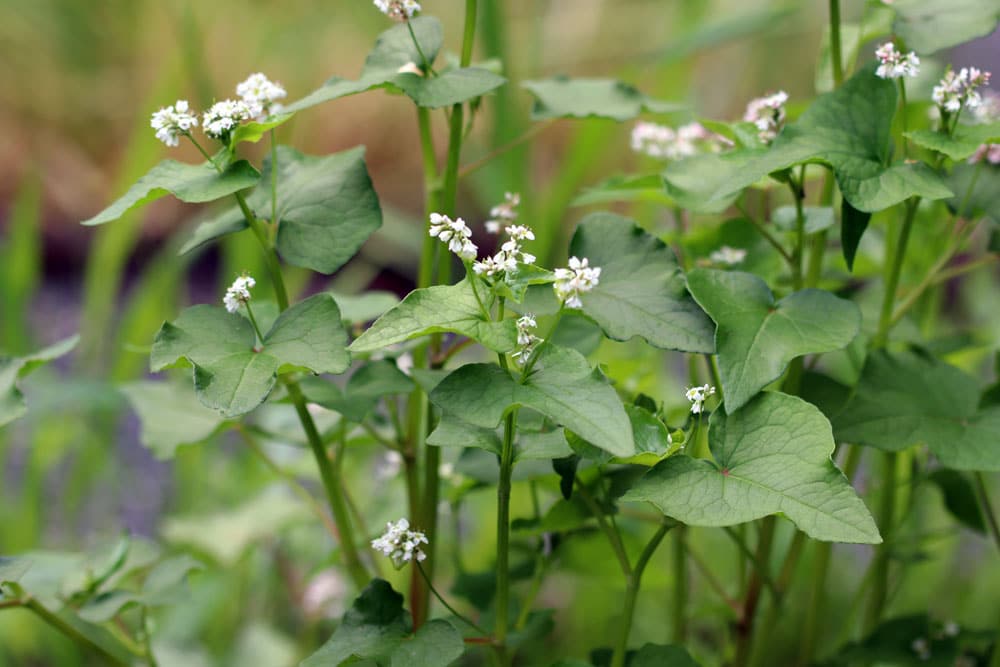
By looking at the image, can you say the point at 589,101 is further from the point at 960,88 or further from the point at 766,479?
the point at 766,479

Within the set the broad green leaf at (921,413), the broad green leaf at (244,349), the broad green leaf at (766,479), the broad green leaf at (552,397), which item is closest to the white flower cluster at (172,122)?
the broad green leaf at (244,349)

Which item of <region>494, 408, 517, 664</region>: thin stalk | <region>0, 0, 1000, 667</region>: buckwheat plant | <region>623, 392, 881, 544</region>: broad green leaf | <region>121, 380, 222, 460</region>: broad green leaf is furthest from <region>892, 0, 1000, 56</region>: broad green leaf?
<region>121, 380, 222, 460</region>: broad green leaf

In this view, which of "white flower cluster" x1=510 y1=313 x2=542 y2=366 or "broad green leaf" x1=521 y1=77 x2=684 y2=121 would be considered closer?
"white flower cluster" x1=510 y1=313 x2=542 y2=366

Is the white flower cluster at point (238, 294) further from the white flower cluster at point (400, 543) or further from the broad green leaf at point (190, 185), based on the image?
the white flower cluster at point (400, 543)

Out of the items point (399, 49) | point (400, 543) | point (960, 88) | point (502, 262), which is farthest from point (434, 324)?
point (960, 88)

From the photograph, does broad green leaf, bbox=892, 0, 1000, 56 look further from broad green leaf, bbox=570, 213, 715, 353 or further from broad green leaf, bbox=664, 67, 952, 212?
broad green leaf, bbox=570, 213, 715, 353

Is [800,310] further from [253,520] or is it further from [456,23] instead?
[456,23]
